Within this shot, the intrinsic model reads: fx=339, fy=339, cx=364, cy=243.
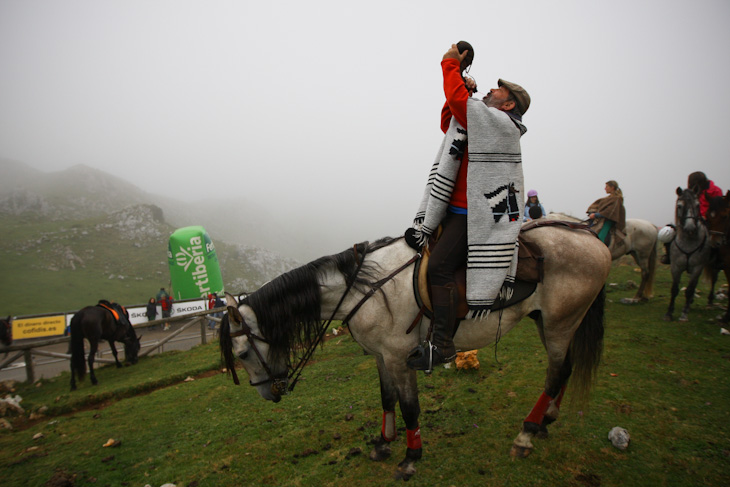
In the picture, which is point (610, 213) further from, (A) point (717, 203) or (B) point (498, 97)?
(B) point (498, 97)

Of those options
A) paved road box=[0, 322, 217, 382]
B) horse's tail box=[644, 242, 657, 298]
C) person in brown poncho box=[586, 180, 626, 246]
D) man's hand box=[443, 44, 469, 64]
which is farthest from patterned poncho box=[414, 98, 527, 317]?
paved road box=[0, 322, 217, 382]

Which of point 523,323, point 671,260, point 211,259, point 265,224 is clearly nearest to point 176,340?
point 211,259

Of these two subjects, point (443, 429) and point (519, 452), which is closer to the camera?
point (519, 452)

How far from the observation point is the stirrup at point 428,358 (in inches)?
129

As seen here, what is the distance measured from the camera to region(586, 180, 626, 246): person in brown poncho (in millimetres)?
8531

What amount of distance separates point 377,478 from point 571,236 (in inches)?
136

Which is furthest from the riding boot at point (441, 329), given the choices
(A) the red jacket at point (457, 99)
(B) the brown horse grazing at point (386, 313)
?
(A) the red jacket at point (457, 99)

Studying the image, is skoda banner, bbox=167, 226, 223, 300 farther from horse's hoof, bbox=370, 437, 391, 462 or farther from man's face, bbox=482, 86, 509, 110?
man's face, bbox=482, 86, 509, 110

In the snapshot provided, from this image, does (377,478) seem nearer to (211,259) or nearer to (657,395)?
(657,395)

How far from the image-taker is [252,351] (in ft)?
12.2

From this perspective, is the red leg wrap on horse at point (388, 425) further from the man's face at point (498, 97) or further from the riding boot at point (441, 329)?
the man's face at point (498, 97)

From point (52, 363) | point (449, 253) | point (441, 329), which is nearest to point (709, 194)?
point (449, 253)

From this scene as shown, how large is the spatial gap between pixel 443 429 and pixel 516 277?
7.62ft

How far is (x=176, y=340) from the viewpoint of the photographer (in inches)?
614
